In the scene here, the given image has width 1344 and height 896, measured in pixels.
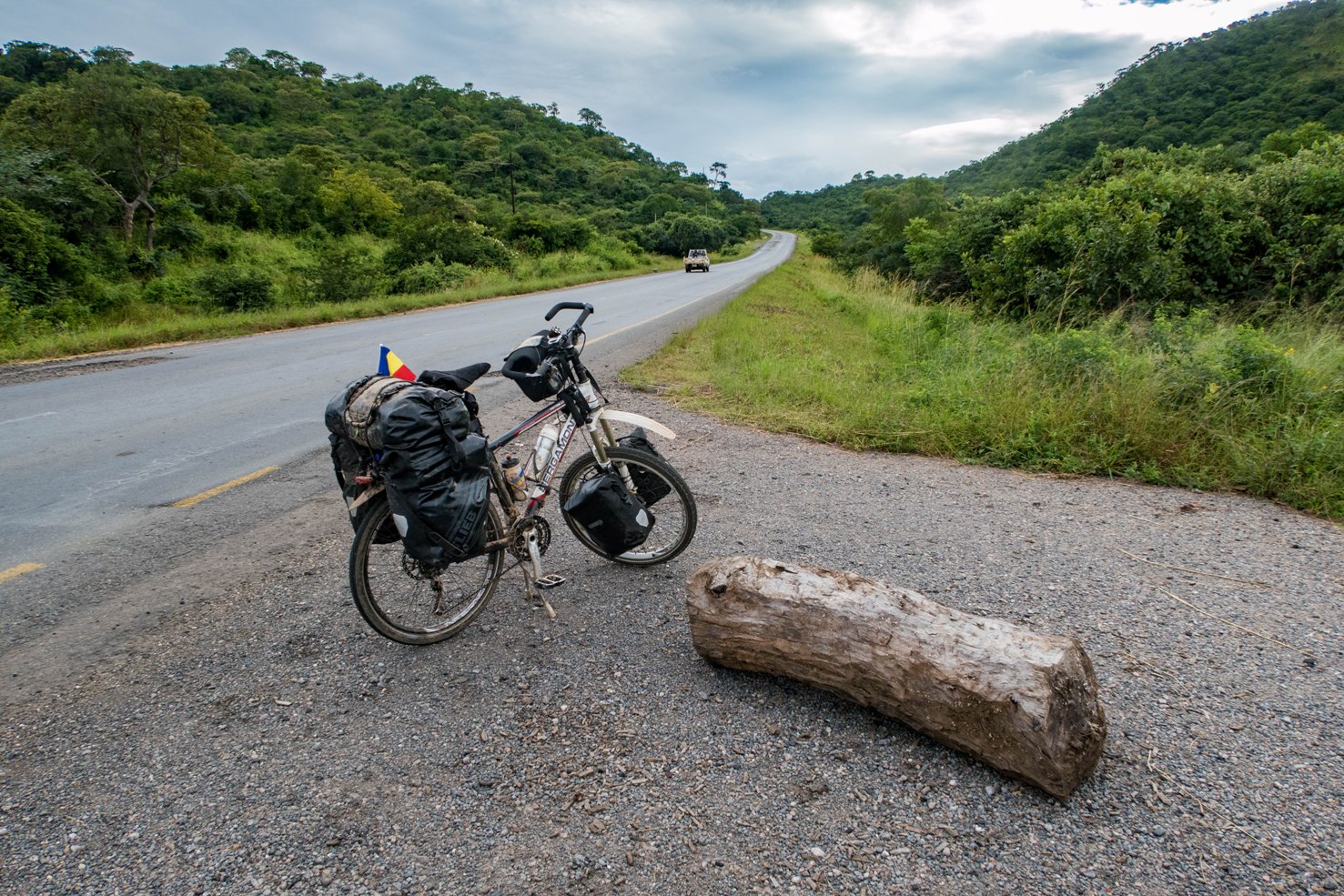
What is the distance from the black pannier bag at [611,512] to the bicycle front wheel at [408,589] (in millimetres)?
424

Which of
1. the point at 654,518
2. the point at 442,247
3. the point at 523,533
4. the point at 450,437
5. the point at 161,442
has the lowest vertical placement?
the point at 161,442

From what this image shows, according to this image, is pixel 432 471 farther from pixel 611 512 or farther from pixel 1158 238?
pixel 1158 238

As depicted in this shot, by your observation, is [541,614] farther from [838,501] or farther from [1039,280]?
[1039,280]

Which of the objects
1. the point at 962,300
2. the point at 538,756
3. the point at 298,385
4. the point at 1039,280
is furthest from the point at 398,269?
the point at 538,756

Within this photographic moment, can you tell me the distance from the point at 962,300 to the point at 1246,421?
358 inches

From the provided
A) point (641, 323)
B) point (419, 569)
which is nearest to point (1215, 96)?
point (641, 323)

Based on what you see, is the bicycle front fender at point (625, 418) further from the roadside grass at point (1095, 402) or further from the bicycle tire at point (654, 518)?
the roadside grass at point (1095, 402)

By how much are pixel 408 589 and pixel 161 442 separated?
410 cm

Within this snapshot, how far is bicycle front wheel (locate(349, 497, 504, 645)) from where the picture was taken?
2.68m

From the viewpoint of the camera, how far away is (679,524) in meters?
3.85

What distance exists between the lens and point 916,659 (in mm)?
2221

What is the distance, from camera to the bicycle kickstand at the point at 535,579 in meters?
3.09

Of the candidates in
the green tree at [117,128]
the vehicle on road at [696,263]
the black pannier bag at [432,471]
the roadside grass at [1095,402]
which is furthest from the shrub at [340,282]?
the vehicle on road at [696,263]

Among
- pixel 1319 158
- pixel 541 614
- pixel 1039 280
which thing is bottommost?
pixel 541 614
